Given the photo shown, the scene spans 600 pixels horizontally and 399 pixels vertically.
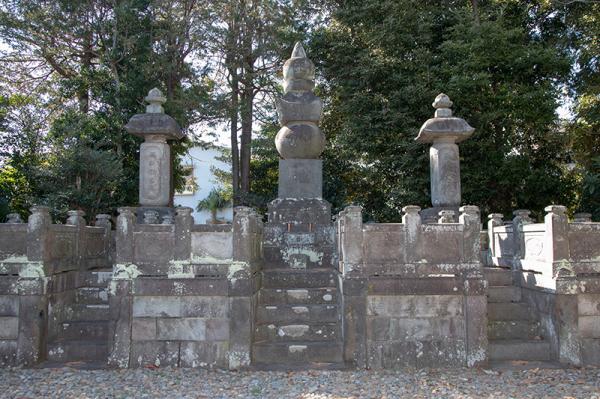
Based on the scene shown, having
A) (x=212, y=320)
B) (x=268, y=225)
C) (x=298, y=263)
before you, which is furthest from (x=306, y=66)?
(x=212, y=320)

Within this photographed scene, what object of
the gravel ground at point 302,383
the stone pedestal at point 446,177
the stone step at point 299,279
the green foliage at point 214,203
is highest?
the green foliage at point 214,203

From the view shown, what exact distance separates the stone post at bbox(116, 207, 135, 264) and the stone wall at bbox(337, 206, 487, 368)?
297 centimetres

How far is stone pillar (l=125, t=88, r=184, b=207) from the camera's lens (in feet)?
30.8

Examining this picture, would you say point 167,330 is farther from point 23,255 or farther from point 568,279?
point 568,279

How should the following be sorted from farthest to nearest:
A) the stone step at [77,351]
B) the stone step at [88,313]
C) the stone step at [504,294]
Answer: the stone step at [504,294]
the stone step at [88,313]
the stone step at [77,351]

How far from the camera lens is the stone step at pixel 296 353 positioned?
6562 mm

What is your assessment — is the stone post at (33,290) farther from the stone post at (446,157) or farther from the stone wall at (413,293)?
the stone post at (446,157)

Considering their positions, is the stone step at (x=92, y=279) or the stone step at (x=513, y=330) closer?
the stone step at (x=513, y=330)

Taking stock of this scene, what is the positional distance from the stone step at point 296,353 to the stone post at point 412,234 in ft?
5.22

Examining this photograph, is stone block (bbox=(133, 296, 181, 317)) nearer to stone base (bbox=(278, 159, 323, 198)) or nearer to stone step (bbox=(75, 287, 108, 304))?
stone step (bbox=(75, 287, 108, 304))

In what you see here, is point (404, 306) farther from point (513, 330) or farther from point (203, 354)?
point (203, 354)

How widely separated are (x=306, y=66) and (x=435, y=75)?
631 cm

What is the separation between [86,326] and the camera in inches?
284

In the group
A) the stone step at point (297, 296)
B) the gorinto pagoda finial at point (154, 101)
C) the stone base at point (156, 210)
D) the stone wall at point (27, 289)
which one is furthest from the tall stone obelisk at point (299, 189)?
the stone wall at point (27, 289)
